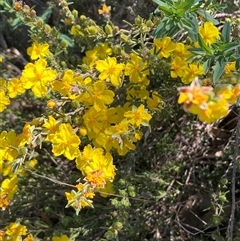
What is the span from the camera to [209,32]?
7.55ft

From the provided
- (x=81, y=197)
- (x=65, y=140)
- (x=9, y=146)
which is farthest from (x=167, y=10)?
(x=9, y=146)

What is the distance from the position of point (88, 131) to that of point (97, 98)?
0.17 meters

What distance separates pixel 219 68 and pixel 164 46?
1.31ft

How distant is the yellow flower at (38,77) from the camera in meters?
2.36

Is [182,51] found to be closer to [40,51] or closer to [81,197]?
[40,51]

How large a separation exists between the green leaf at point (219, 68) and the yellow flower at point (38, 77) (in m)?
0.81

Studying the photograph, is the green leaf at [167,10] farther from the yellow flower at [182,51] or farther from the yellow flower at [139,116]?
the yellow flower at [139,116]

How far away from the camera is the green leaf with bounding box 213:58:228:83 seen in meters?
1.98

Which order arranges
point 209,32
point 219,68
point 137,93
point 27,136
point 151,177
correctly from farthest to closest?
point 151,177, point 137,93, point 209,32, point 27,136, point 219,68

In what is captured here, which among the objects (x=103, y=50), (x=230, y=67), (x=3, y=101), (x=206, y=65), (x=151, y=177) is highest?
(x=206, y=65)

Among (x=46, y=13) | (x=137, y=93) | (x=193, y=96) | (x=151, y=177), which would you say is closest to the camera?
(x=193, y=96)

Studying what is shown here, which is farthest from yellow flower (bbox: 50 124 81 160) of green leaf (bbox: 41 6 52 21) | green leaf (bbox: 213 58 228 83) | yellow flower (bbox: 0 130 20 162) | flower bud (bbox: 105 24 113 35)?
green leaf (bbox: 41 6 52 21)

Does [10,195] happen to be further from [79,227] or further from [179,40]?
[179,40]

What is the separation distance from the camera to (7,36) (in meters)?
3.83
